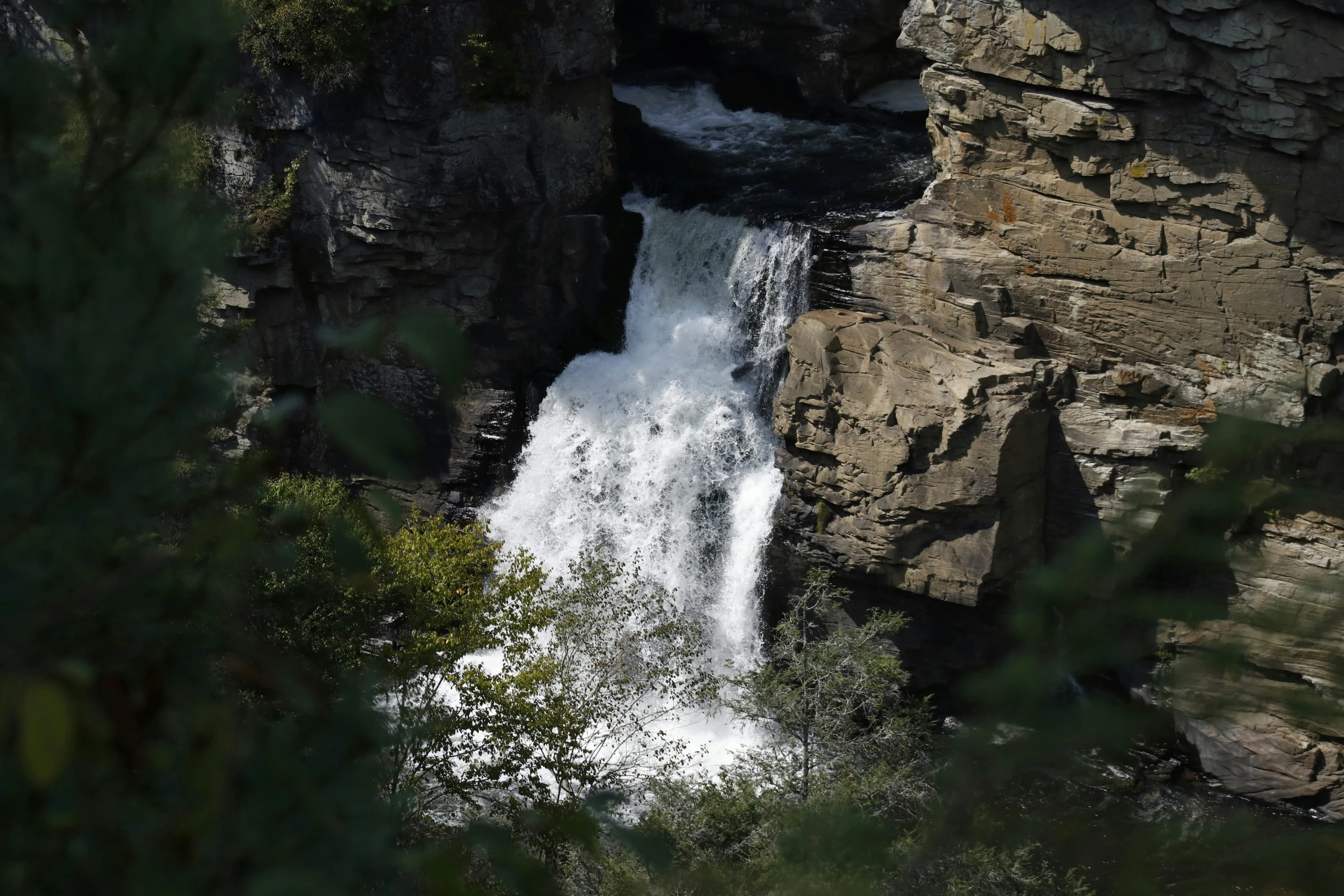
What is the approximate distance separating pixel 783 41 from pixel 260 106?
8.28 meters

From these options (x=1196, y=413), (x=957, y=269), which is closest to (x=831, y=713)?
(x=1196, y=413)

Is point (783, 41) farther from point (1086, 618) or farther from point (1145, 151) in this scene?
point (1086, 618)

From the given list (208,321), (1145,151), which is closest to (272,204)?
(1145,151)

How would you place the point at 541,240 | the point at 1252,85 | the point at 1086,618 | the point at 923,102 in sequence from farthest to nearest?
1. the point at 923,102
2. the point at 541,240
3. the point at 1252,85
4. the point at 1086,618

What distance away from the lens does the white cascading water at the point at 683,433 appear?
13.4 metres

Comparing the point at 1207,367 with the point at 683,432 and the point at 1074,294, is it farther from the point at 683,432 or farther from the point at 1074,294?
the point at 683,432

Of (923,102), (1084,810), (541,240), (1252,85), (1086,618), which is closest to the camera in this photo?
(1086,618)

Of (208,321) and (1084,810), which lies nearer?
(1084,810)

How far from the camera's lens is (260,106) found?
14.4 metres

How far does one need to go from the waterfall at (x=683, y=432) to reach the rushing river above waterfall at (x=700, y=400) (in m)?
0.02

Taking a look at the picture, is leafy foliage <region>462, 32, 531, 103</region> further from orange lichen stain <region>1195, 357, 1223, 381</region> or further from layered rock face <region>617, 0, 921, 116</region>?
orange lichen stain <region>1195, 357, 1223, 381</region>

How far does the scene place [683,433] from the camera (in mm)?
13953

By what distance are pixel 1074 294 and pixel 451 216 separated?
7415 millimetres

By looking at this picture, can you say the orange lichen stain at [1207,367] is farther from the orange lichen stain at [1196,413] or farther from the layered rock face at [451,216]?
the layered rock face at [451,216]
